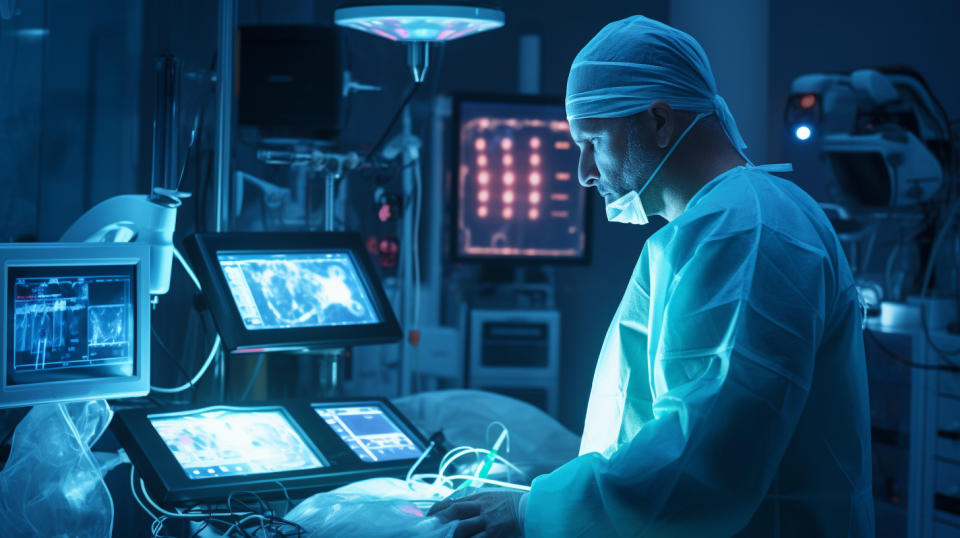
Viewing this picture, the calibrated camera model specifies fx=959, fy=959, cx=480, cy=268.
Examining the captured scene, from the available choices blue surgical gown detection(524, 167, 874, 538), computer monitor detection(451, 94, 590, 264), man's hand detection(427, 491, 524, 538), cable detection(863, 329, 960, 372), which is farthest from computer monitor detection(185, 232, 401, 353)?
cable detection(863, 329, 960, 372)

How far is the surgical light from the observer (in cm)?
176

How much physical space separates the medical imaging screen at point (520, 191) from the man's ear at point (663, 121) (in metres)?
2.35

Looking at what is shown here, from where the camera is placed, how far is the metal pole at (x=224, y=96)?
2.05 m

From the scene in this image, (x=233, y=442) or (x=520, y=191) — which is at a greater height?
(x=520, y=191)

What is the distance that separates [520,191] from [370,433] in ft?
7.01

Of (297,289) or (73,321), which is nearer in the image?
(73,321)

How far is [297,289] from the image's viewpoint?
1.89m

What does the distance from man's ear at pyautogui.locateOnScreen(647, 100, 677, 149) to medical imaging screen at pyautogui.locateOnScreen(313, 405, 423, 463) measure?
75cm

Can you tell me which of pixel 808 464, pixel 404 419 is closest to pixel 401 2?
pixel 404 419

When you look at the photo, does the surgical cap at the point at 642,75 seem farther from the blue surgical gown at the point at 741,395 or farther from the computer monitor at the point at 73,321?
the computer monitor at the point at 73,321

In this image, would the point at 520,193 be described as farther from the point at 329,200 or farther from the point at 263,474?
the point at 263,474

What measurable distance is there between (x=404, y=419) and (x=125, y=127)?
100 centimetres

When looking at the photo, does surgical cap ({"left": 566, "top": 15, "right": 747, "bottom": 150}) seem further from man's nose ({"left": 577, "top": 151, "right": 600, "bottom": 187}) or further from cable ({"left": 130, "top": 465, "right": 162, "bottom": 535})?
cable ({"left": 130, "top": 465, "right": 162, "bottom": 535})

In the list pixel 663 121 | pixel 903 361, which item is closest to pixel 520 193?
pixel 903 361
